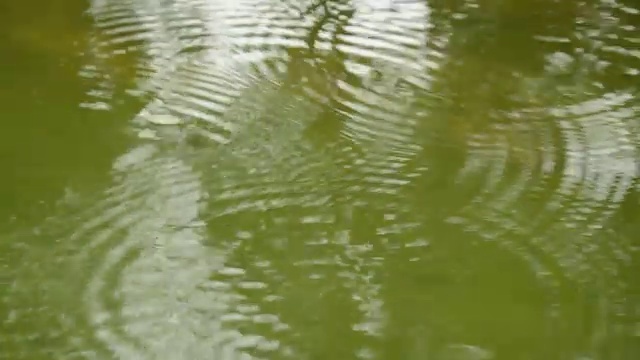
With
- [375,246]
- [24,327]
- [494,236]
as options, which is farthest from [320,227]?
[24,327]

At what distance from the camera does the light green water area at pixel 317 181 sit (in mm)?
794

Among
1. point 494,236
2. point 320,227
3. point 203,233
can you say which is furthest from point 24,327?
point 494,236

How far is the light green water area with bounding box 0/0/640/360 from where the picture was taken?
31.3 inches

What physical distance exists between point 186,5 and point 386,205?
1.80ft

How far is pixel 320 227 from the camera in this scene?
35.4 inches

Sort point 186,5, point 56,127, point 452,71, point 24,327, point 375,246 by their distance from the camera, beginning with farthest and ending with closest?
point 186,5
point 452,71
point 56,127
point 375,246
point 24,327

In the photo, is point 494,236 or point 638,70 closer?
point 494,236

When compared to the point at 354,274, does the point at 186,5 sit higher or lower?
higher

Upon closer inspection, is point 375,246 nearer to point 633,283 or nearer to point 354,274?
Answer: point 354,274

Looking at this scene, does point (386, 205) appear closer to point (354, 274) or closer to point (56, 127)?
point (354, 274)

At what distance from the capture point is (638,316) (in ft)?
→ 2.66

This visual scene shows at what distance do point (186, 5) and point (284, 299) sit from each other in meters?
0.64

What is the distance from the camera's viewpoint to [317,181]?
96 cm

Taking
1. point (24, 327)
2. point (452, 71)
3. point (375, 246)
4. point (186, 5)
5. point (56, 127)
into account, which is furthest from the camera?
point (186, 5)
